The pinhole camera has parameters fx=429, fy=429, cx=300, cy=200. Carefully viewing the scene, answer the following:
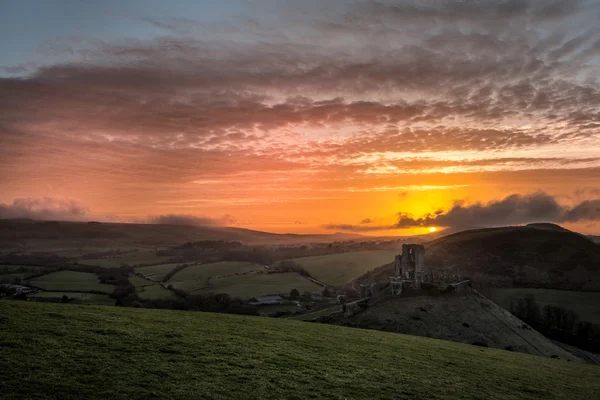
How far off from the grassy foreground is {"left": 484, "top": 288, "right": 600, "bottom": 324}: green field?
8228 centimetres

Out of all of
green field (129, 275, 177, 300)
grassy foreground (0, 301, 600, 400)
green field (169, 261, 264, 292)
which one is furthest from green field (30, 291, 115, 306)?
grassy foreground (0, 301, 600, 400)

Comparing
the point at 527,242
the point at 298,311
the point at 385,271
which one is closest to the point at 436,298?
the point at 298,311

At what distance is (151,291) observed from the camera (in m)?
92.7

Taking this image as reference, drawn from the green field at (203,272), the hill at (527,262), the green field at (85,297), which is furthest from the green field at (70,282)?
the hill at (527,262)

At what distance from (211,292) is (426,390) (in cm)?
8345

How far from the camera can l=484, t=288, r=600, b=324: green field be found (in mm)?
100562

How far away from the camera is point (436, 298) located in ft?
203

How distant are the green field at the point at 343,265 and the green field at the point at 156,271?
45.3 metres

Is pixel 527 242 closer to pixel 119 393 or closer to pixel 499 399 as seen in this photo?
pixel 499 399

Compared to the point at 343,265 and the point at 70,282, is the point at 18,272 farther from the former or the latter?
the point at 343,265

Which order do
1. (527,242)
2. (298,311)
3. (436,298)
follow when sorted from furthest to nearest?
(527,242), (298,311), (436,298)

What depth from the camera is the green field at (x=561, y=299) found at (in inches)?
3959

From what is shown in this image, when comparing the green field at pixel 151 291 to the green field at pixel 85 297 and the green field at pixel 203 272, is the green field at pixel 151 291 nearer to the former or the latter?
the green field at pixel 203 272

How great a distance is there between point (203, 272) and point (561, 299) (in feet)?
323
